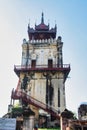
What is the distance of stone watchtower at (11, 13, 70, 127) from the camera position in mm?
29953

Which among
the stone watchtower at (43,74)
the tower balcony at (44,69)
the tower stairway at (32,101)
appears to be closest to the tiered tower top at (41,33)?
the stone watchtower at (43,74)

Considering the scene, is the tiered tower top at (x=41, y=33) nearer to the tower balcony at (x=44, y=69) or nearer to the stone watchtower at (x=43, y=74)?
the stone watchtower at (x=43, y=74)

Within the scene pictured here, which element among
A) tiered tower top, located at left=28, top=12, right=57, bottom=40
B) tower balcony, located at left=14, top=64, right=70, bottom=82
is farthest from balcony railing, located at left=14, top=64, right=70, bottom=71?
tiered tower top, located at left=28, top=12, right=57, bottom=40

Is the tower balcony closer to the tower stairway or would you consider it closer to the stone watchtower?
the stone watchtower

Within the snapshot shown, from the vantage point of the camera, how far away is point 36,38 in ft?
123

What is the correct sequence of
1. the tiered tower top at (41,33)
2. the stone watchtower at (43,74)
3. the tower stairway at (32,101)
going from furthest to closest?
the tiered tower top at (41,33) < the stone watchtower at (43,74) < the tower stairway at (32,101)

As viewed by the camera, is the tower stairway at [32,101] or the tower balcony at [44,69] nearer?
the tower stairway at [32,101]

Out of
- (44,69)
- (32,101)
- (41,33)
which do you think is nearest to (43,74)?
(44,69)

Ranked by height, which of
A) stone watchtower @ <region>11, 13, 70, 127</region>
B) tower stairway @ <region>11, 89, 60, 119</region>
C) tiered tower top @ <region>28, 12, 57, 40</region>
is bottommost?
tower stairway @ <region>11, 89, 60, 119</region>

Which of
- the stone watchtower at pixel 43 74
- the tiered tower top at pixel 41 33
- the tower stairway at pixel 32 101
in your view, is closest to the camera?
the tower stairway at pixel 32 101

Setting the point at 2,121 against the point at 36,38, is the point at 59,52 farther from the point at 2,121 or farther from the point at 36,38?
the point at 2,121

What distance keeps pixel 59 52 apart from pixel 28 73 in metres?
5.53

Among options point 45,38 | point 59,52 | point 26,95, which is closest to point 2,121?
point 26,95

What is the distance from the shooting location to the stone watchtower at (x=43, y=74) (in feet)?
98.3
